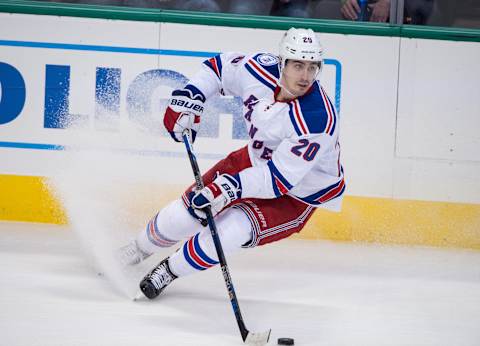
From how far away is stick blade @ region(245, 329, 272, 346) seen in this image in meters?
3.05

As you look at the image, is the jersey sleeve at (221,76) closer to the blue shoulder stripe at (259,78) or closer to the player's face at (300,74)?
the blue shoulder stripe at (259,78)

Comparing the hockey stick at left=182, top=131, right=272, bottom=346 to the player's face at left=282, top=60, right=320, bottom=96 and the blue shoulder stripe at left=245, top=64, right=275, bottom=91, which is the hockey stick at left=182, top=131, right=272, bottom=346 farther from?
the player's face at left=282, top=60, right=320, bottom=96

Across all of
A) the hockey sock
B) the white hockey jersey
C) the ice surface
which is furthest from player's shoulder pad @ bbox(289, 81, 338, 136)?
the ice surface

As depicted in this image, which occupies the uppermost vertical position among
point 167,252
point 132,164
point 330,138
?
point 330,138

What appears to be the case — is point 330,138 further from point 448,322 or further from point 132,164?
point 132,164

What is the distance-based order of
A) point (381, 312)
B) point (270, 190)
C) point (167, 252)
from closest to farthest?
point (270, 190), point (381, 312), point (167, 252)

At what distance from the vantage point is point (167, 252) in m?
4.73

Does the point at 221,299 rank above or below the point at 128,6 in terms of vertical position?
below

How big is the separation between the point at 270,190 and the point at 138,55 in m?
2.02

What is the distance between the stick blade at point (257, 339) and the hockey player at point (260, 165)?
509 millimetres

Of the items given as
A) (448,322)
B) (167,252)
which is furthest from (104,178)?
(448,322)

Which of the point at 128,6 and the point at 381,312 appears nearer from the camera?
the point at 381,312

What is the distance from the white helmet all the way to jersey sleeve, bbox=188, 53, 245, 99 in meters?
0.43

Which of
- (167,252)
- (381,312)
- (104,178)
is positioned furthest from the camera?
(104,178)
